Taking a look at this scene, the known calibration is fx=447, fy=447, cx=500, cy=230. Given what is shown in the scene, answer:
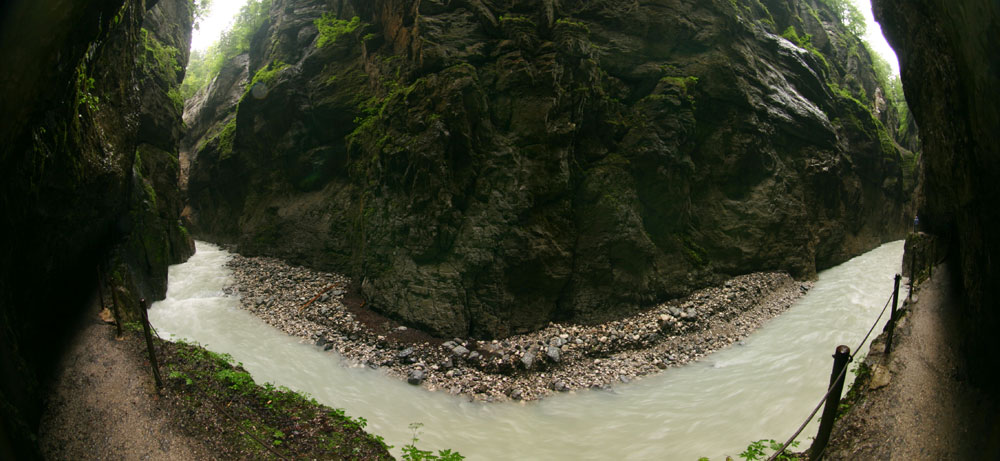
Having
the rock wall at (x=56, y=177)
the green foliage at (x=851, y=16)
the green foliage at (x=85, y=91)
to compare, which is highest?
the green foliage at (x=851, y=16)

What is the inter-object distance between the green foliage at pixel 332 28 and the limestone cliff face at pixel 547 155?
80 millimetres

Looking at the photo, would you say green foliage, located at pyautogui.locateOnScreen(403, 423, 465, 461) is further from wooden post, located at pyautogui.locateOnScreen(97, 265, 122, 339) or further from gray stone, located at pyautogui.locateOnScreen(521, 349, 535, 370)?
wooden post, located at pyautogui.locateOnScreen(97, 265, 122, 339)

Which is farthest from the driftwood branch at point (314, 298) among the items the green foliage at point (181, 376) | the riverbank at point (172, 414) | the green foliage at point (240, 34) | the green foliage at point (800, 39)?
the green foliage at point (800, 39)

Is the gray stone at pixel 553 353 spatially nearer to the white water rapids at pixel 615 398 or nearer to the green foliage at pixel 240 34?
the white water rapids at pixel 615 398

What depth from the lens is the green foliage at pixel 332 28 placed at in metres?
17.7

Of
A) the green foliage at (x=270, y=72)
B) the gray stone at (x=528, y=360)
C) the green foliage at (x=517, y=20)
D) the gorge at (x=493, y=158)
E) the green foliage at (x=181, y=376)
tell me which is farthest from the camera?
the green foliage at (x=270, y=72)

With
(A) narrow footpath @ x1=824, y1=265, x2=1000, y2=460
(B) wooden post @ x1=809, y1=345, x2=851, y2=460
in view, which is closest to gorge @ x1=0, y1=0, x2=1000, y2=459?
(A) narrow footpath @ x1=824, y1=265, x2=1000, y2=460

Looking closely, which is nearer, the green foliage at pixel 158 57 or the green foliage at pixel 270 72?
the green foliage at pixel 158 57

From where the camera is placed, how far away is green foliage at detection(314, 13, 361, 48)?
17.7 metres

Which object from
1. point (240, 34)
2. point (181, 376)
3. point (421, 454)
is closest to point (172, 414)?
point (181, 376)

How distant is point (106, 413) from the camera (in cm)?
619

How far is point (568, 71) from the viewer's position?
43.4ft

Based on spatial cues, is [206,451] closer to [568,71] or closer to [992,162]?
[992,162]

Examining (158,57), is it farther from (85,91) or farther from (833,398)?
(833,398)
